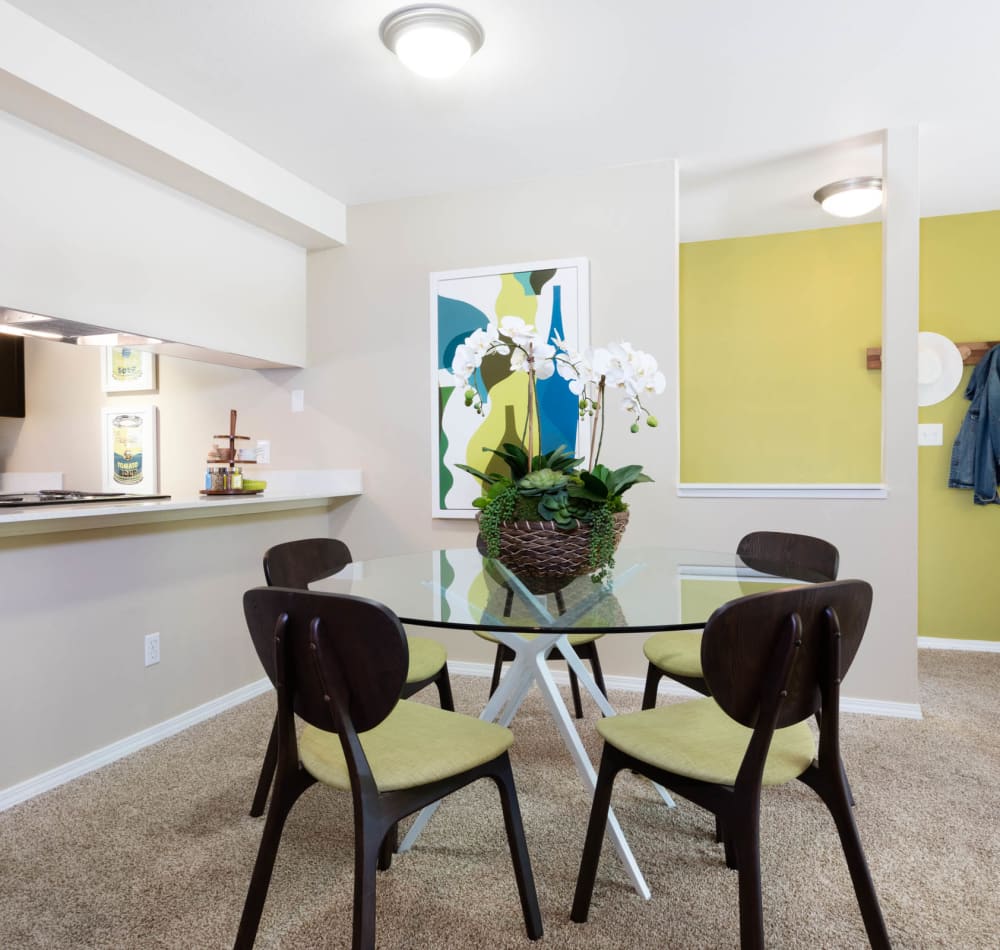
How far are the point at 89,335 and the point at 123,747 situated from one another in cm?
153

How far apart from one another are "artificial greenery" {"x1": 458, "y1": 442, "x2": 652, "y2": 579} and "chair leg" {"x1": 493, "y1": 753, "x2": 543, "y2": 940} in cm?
59

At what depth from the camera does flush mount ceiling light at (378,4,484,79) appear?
2.04 meters

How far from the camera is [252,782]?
219 centimetres

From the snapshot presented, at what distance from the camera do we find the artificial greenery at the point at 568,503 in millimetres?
1769

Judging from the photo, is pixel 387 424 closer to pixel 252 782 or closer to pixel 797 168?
pixel 252 782

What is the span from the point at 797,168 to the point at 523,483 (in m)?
2.37

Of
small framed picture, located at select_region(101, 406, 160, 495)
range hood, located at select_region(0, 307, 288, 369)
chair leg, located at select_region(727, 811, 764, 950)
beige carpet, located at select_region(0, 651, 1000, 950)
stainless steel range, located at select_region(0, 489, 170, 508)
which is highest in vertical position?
range hood, located at select_region(0, 307, 288, 369)

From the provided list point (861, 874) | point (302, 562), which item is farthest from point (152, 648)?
point (861, 874)

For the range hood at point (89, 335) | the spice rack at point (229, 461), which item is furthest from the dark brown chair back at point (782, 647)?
the spice rack at point (229, 461)

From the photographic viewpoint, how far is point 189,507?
8.65 feet

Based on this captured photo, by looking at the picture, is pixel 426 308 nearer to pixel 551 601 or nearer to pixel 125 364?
pixel 125 364

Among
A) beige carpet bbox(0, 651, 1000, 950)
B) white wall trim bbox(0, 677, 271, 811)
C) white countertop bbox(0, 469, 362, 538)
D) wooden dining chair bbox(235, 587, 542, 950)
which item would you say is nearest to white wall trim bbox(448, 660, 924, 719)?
beige carpet bbox(0, 651, 1000, 950)

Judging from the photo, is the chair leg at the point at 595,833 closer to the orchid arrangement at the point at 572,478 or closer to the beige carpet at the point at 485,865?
the beige carpet at the point at 485,865

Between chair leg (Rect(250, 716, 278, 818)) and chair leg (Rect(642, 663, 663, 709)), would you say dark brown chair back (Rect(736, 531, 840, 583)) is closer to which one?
chair leg (Rect(642, 663, 663, 709))
